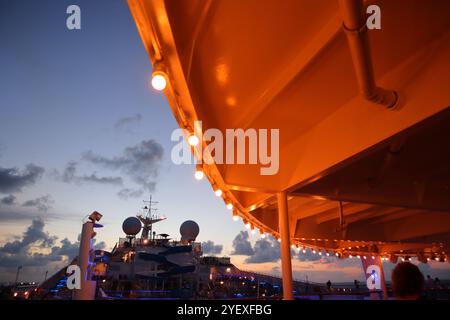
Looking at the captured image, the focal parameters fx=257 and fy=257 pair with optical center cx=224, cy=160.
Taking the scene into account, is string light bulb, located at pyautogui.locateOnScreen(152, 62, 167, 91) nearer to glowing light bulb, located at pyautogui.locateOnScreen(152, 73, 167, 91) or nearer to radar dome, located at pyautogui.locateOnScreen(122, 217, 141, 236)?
glowing light bulb, located at pyautogui.locateOnScreen(152, 73, 167, 91)

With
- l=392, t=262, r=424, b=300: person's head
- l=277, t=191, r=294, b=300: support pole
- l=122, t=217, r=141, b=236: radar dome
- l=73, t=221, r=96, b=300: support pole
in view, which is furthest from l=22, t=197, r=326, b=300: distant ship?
l=392, t=262, r=424, b=300: person's head

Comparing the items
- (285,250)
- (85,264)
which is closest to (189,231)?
(85,264)

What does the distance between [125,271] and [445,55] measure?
37.6 meters

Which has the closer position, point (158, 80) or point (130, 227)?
point (158, 80)

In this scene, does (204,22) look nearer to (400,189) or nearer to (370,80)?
(370,80)

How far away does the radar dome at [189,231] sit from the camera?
42.2 meters

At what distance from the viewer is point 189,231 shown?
139ft

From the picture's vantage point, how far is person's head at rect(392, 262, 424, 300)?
258cm

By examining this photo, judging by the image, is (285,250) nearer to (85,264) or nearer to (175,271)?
(85,264)

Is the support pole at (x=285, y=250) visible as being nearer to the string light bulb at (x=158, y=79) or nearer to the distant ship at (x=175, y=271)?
the string light bulb at (x=158, y=79)

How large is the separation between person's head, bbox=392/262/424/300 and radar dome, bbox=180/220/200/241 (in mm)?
41684

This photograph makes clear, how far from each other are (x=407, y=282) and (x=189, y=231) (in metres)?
41.8
